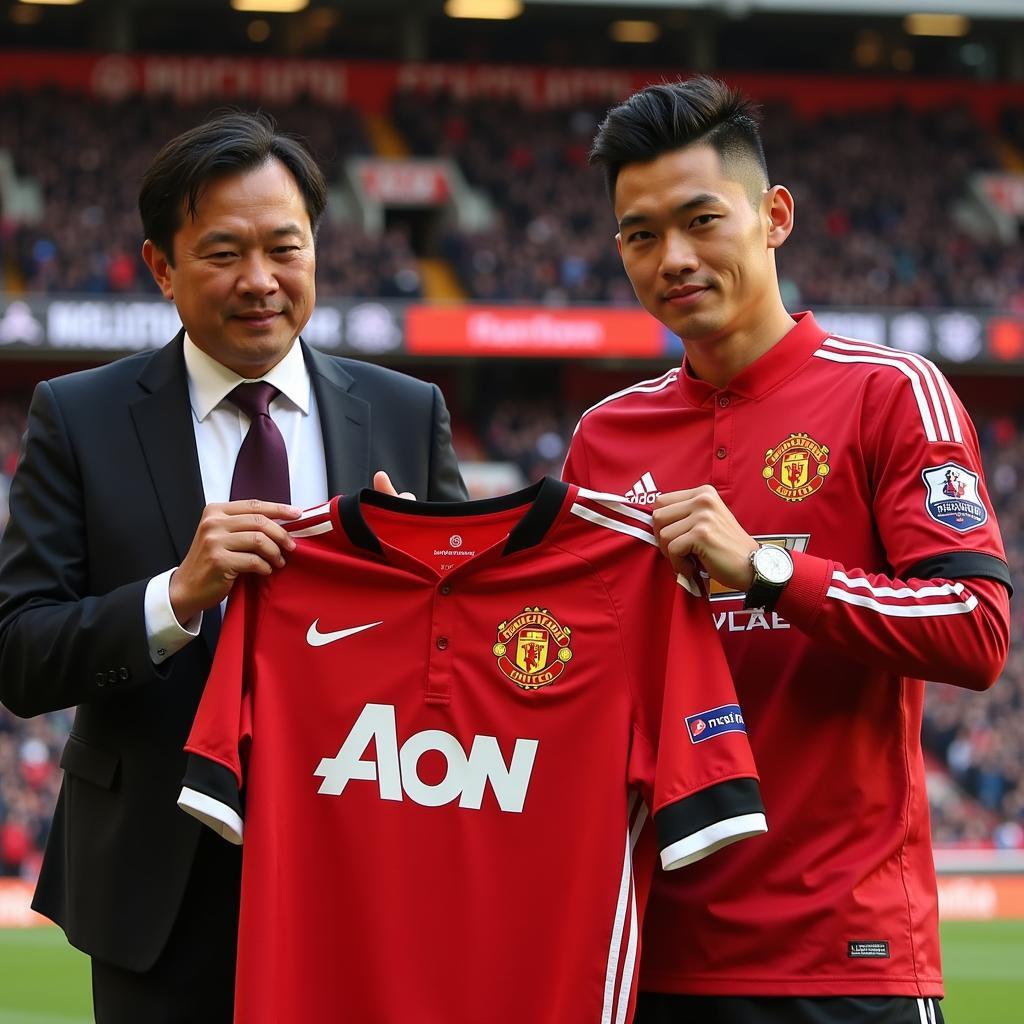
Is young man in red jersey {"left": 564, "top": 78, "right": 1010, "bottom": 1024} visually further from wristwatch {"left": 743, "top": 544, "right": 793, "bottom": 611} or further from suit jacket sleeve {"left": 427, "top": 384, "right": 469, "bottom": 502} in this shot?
suit jacket sleeve {"left": 427, "top": 384, "right": 469, "bottom": 502}

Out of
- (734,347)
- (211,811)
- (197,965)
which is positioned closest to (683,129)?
(734,347)

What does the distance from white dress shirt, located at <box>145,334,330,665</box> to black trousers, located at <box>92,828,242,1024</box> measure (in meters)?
0.72

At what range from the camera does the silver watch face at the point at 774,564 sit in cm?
280

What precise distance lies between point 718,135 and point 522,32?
25.1 m

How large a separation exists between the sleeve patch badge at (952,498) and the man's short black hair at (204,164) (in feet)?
4.55

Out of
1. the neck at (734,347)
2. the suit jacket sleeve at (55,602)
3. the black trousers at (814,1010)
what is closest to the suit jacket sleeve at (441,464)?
the neck at (734,347)

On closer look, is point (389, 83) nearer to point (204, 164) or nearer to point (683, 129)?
point (204, 164)

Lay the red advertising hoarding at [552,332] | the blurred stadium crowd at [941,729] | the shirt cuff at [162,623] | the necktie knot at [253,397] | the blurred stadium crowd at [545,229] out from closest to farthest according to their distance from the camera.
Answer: the shirt cuff at [162,623] → the necktie knot at [253,397] → the blurred stadium crowd at [941,729] → the blurred stadium crowd at [545,229] → the red advertising hoarding at [552,332]

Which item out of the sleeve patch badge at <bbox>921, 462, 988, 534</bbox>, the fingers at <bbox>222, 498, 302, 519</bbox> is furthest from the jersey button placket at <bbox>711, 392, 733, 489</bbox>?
the fingers at <bbox>222, 498, 302, 519</bbox>

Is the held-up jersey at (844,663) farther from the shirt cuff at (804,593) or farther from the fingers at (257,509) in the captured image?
the fingers at (257,509)

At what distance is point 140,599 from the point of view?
120 inches

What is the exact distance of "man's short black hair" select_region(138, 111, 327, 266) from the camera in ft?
10.7

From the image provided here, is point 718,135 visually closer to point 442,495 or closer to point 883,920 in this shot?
point 442,495

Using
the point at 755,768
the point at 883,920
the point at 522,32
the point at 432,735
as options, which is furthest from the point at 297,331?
the point at 522,32
